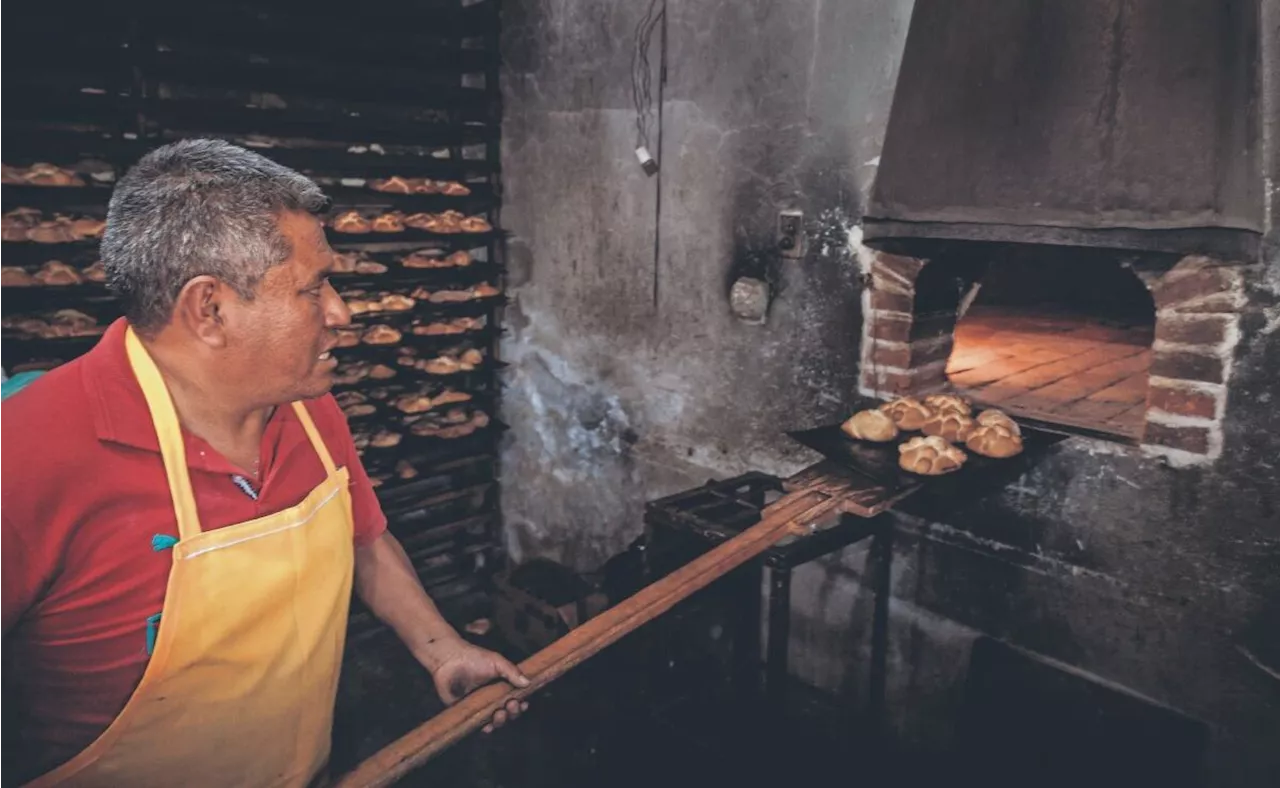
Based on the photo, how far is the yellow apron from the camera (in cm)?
181

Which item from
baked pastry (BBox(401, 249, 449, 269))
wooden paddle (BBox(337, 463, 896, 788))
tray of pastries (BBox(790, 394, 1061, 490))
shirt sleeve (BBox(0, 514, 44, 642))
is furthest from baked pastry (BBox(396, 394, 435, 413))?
shirt sleeve (BBox(0, 514, 44, 642))

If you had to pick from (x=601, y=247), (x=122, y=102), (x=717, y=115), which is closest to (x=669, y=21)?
(x=717, y=115)

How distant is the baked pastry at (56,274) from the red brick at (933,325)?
4.10 metres

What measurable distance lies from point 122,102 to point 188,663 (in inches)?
142

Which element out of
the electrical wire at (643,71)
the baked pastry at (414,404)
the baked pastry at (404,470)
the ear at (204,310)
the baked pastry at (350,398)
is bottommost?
the baked pastry at (404,470)

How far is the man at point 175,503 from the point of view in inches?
66.3

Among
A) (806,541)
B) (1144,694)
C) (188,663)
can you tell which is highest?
(188,663)

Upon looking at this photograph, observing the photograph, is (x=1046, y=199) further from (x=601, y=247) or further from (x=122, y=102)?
(x=122, y=102)

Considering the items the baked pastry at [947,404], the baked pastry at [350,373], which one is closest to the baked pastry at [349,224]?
the baked pastry at [350,373]

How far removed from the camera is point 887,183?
3424mm

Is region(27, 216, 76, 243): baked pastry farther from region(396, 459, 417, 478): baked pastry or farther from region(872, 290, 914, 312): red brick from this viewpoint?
region(872, 290, 914, 312): red brick

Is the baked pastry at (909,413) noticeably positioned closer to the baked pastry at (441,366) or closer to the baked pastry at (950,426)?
the baked pastry at (950,426)

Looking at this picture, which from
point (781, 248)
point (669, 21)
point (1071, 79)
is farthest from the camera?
point (669, 21)

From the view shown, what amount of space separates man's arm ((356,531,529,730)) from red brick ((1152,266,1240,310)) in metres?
2.50
